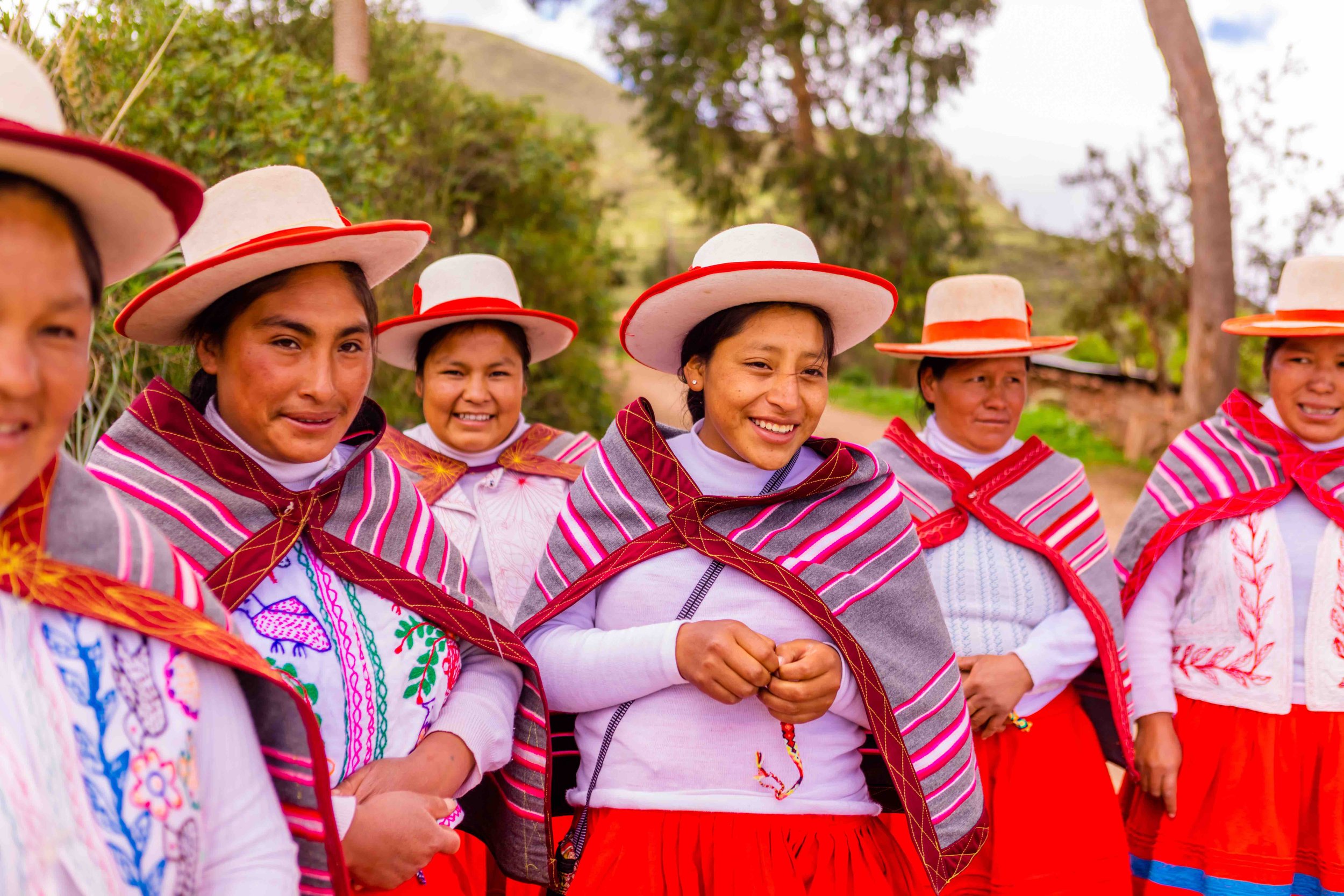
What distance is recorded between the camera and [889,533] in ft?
8.05

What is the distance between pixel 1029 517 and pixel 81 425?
3606mm

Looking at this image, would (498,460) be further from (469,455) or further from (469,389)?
(469,389)

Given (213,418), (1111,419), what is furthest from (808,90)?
(213,418)

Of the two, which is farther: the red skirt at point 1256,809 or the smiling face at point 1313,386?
the smiling face at point 1313,386

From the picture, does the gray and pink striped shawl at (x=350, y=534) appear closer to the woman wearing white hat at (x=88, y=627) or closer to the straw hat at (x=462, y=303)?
the woman wearing white hat at (x=88, y=627)

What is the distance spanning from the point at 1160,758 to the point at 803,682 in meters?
1.76

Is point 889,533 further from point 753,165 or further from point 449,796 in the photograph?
point 753,165

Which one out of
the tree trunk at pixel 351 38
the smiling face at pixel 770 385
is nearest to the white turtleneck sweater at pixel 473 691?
the smiling face at pixel 770 385

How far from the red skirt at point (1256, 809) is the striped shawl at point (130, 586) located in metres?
2.79

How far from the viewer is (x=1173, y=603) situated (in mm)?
3352

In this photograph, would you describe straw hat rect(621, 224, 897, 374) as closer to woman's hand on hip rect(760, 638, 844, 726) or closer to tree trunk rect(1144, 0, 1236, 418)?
woman's hand on hip rect(760, 638, 844, 726)

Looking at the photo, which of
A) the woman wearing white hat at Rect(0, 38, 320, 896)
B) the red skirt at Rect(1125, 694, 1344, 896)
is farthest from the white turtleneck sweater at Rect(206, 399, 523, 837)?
the red skirt at Rect(1125, 694, 1344, 896)

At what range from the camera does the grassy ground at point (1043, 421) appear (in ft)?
45.5

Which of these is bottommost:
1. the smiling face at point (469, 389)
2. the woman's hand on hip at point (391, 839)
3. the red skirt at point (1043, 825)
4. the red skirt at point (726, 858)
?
the red skirt at point (1043, 825)
